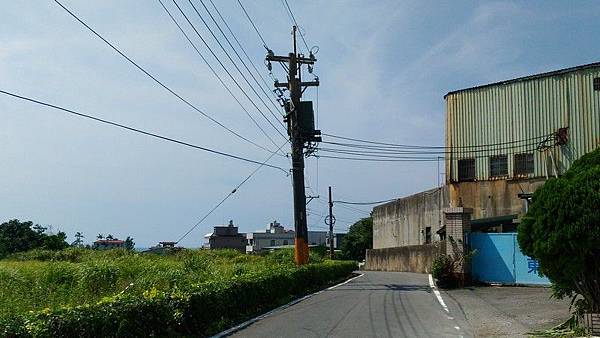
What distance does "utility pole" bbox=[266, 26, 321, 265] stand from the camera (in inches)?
1198

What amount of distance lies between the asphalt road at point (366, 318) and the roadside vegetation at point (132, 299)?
33.2 inches

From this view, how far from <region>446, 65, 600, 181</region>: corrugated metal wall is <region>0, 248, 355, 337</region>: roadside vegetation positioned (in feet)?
49.0

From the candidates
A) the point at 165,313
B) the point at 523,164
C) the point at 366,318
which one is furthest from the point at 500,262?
the point at 165,313

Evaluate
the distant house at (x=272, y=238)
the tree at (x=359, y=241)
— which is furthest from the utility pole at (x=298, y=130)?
the distant house at (x=272, y=238)

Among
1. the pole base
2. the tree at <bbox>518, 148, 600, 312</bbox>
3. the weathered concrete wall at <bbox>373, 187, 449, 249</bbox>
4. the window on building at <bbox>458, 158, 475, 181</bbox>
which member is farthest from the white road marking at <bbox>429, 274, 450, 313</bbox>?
the weathered concrete wall at <bbox>373, 187, 449, 249</bbox>

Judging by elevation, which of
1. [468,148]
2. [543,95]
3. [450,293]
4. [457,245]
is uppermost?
[543,95]

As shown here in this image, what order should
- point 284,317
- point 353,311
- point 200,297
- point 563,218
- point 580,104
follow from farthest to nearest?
point 580,104
point 353,311
point 284,317
point 200,297
point 563,218

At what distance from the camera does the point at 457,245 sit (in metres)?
24.1

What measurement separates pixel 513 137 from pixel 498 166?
1.87 meters

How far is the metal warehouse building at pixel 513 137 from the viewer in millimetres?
31750

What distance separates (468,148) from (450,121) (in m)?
2.02

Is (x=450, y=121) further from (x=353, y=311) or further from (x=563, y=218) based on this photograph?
(x=563, y=218)

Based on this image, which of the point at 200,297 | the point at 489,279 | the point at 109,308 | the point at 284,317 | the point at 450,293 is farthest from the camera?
the point at 489,279

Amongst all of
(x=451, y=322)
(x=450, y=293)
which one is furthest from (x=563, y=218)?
(x=450, y=293)
